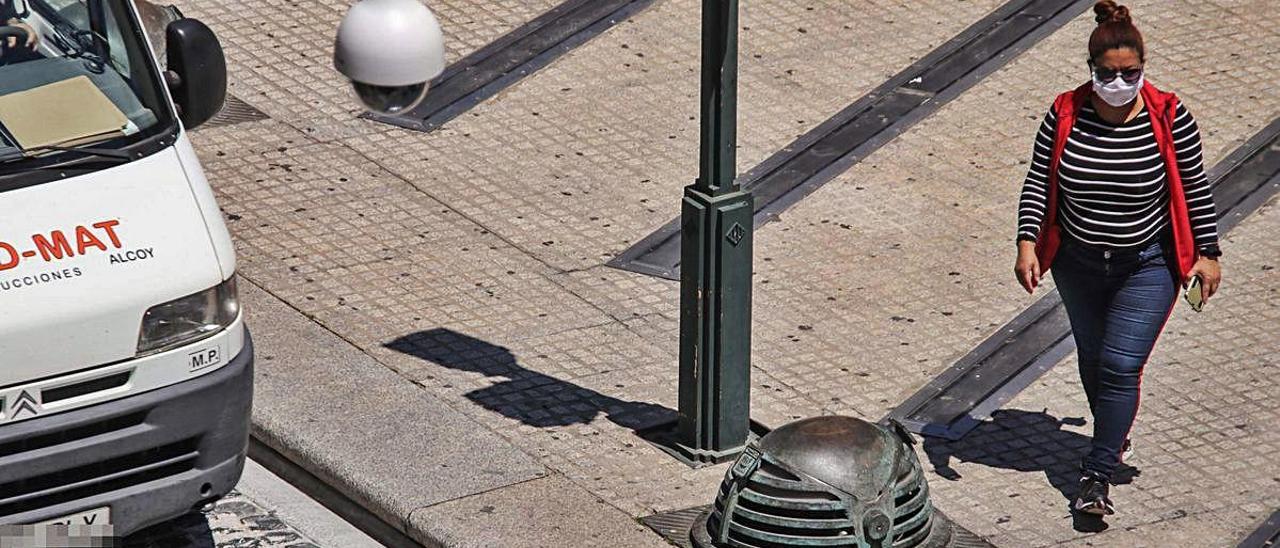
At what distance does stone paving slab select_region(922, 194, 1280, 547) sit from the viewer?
714 centimetres

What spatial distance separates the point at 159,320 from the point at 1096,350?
10.4 ft

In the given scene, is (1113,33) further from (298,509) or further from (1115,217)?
(298,509)

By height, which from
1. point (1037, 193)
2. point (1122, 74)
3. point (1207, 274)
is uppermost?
point (1122, 74)

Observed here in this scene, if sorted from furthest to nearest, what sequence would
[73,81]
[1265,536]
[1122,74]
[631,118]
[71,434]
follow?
[631,118] → [1265,536] → [73,81] → [1122,74] → [71,434]

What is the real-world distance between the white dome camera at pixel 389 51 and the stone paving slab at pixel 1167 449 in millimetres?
2380

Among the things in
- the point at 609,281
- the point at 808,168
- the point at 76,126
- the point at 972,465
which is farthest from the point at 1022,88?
the point at 76,126

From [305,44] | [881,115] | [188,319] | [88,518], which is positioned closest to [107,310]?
[188,319]

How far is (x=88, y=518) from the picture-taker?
20.6ft

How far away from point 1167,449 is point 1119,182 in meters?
1.25

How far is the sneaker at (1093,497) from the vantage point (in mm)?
7082

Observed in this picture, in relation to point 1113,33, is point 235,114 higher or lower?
lower

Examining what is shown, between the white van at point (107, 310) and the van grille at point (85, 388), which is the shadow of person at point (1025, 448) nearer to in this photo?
the white van at point (107, 310)

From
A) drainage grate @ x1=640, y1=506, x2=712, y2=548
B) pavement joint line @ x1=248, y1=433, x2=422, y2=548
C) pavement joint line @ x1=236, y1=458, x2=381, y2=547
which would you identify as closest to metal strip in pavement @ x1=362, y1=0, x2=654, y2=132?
pavement joint line @ x1=248, y1=433, x2=422, y2=548

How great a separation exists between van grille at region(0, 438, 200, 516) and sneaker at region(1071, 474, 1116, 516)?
2971 mm
